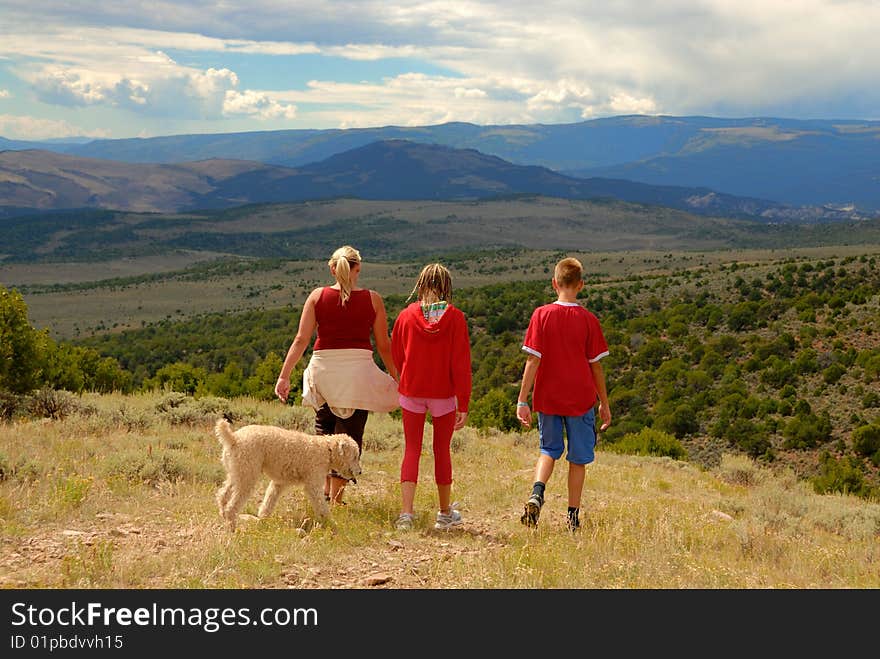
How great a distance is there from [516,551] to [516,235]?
17626 centimetres

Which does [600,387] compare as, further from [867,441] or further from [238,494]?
[867,441]

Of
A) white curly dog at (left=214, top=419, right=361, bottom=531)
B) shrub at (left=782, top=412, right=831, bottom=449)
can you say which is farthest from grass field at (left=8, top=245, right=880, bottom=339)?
white curly dog at (left=214, top=419, right=361, bottom=531)

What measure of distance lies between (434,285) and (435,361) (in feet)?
1.90

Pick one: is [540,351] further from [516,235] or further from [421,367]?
[516,235]

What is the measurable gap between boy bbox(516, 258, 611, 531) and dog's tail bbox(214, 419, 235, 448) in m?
2.14

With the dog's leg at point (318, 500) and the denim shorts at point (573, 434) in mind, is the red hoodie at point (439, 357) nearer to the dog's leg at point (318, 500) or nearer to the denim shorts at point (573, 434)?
the denim shorts at point (573, 434)

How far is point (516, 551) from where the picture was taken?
17.7ft

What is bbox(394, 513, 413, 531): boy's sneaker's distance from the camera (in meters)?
6.08

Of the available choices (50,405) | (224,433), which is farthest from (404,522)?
(50,405)

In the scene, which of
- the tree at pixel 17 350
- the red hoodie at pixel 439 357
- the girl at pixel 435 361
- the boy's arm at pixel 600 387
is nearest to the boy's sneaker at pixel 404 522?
the girl at pixel 435 361

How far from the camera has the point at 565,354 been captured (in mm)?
6176

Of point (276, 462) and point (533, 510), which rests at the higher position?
point (276, 462)

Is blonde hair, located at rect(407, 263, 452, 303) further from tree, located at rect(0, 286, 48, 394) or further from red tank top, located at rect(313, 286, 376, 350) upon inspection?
tree, located at rect(0, 286, 48, 394)
